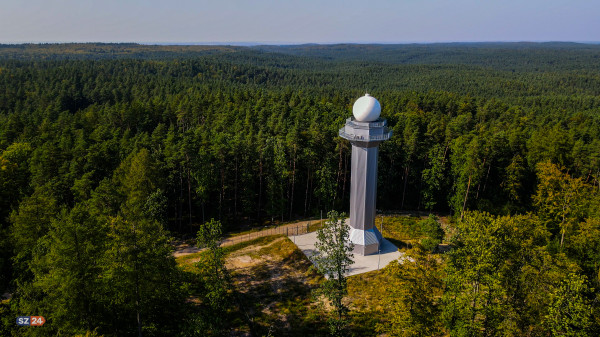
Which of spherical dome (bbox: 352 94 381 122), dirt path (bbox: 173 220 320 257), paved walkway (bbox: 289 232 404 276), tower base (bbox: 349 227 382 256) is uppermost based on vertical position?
spherical dome (bbox: 352 94 381 122)

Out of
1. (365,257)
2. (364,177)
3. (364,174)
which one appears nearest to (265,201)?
(365,257)

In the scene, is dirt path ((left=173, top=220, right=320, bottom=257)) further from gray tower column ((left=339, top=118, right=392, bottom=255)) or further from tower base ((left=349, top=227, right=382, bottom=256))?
gray tower column ((left=339, top=118, right=392, bottom=255))

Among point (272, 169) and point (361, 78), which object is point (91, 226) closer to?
point (272, 169)

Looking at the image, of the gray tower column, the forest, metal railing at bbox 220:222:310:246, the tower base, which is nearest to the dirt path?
metal railing at bbox 220:222:310:246

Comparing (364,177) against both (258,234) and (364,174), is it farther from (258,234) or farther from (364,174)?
(258,234)

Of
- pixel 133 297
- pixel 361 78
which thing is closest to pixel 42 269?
pixel 133 297

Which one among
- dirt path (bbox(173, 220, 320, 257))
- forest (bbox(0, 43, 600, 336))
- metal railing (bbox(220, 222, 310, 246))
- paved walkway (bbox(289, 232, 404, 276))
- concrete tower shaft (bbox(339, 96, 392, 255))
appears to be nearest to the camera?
forest (bbox(0, 43, 600, 336))
